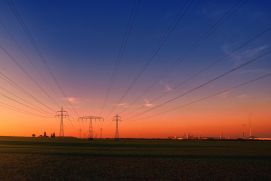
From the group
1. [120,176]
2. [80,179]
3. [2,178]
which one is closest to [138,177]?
[120,176]

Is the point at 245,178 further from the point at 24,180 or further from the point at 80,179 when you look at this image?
the point at 24,180

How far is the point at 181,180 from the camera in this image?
2381 centimetres

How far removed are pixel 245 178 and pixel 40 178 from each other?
12.1 m

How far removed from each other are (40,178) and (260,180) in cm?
1256

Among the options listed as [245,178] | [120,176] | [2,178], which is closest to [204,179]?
[245,178]

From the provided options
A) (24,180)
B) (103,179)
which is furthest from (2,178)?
(103,179)

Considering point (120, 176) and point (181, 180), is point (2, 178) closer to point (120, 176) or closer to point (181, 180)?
point (120, 176)

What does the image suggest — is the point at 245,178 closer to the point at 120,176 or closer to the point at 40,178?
the point at 120,176

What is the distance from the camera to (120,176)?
25.7 metres

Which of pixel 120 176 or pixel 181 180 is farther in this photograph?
pixel 120 176

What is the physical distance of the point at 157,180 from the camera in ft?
77.5

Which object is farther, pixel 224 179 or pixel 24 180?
pixel 224 179

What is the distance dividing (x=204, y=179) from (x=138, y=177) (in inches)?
151

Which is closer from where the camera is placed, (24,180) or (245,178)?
(24,180)
